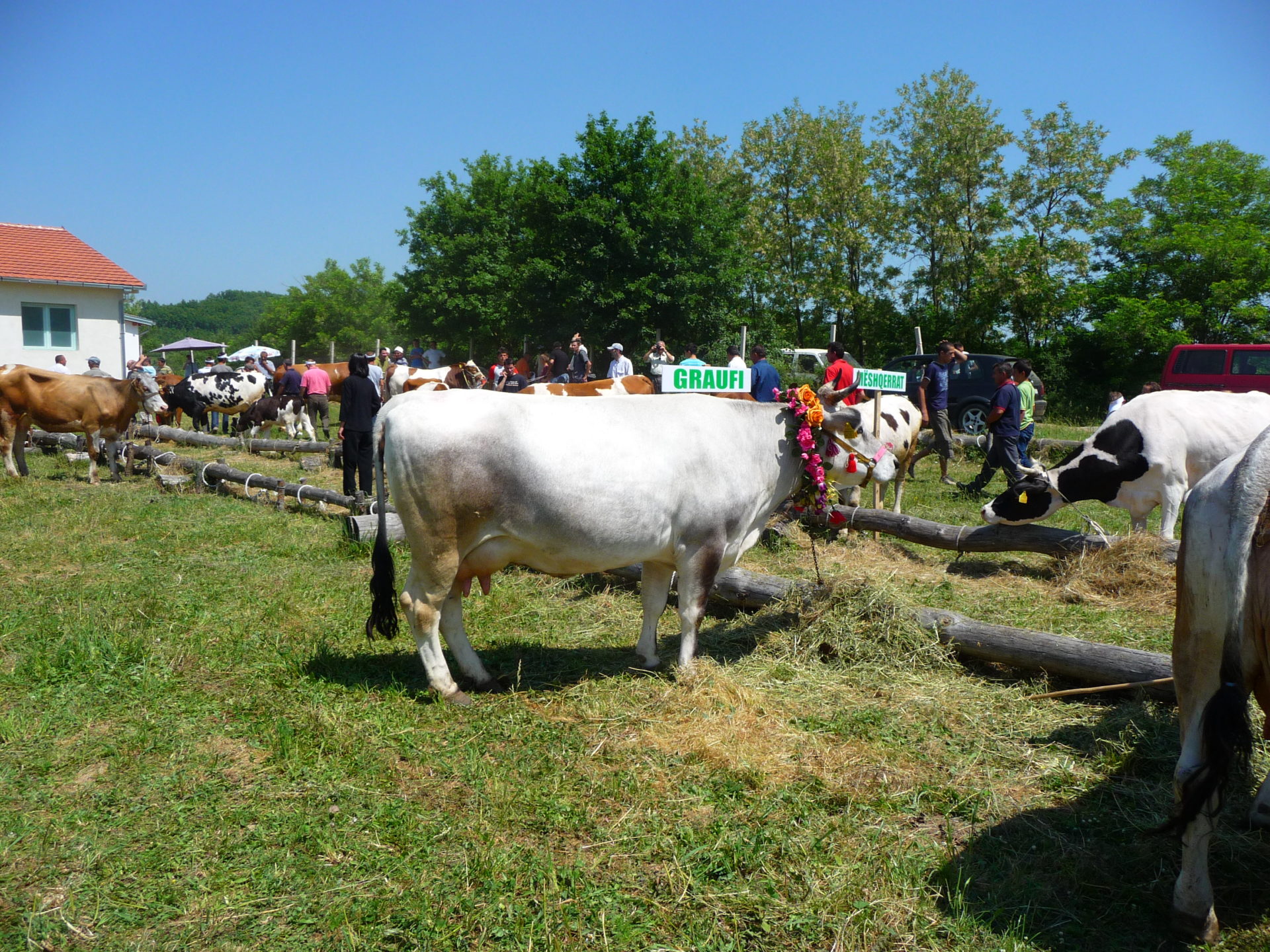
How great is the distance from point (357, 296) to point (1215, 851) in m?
85.1

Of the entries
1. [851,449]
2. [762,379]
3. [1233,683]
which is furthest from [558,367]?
[1233,683]

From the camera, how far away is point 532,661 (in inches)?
247

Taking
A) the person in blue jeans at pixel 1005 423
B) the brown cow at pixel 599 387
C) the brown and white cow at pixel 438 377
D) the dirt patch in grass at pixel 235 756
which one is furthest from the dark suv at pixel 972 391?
the dirt patch in grass at pixel 235 756

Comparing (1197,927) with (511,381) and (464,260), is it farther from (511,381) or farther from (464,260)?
(464,260)

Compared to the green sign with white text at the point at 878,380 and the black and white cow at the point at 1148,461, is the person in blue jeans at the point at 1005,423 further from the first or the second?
the black and white cow at the point at 1148,461

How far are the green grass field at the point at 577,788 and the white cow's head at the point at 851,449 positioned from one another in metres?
0.87

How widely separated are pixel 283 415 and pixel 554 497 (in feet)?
55.5

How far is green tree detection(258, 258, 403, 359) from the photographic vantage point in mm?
73562

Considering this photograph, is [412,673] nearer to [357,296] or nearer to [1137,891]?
[1137,891]

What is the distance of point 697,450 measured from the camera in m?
5.89

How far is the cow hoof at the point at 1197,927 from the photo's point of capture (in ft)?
10.7

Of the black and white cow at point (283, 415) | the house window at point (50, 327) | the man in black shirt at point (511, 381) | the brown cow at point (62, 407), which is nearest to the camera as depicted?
the brown cow at point (62, 407)

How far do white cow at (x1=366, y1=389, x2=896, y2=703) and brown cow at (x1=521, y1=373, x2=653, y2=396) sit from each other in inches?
331

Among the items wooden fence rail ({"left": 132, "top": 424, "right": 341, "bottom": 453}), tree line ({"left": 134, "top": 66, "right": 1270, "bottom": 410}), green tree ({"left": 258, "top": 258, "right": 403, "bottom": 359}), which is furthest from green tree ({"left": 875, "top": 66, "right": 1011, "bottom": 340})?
green tree ({"left": 258, "top": 258, "right": 403, "bottom": 359})
